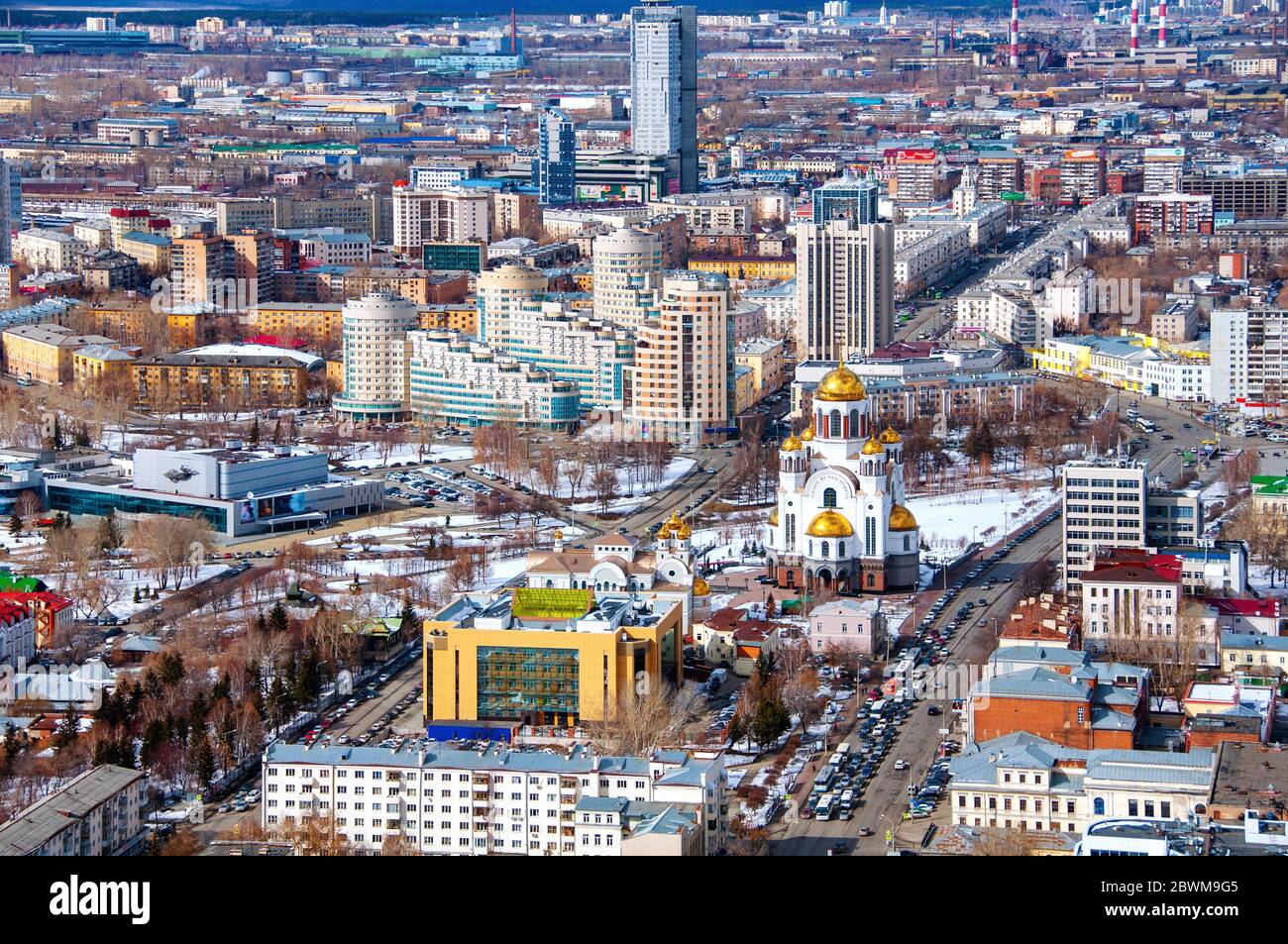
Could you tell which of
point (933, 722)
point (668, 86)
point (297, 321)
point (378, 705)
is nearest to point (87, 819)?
point (378, 705)

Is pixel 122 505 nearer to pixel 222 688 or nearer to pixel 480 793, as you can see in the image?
pixel 222 688

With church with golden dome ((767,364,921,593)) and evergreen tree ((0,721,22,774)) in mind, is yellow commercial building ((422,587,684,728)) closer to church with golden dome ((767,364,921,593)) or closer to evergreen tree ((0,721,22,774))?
evergreen tree ((0,721,22,774))

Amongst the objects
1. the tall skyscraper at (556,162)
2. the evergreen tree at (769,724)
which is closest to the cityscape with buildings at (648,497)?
the evergreen tree at (769,724)

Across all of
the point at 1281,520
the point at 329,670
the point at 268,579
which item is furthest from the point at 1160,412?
the point at 329,670

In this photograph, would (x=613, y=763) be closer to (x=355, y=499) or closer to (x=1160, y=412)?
(x=355, y=499)

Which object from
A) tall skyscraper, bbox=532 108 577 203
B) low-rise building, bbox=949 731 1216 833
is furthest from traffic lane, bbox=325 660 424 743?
tall skyscraper, bbox=532 108 577 203

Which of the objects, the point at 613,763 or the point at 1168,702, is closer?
the point at 613,763

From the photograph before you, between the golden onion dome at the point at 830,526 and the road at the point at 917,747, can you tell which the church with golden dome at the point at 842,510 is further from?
the road at the point at 917,747
